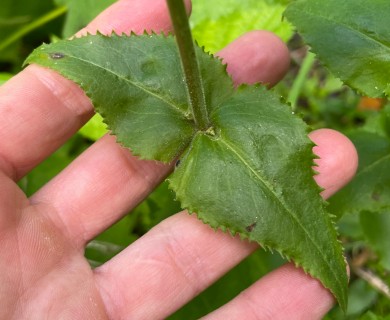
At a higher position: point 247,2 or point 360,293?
point 247,2

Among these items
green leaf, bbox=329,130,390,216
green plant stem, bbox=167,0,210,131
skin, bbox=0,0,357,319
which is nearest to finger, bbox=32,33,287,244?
skin, bbox=0,0,357,319

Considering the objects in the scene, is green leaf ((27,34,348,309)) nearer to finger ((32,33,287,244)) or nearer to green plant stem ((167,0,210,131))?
green plant stem ((167,0,210,131))

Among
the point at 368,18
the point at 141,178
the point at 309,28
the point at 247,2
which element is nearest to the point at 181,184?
the point at 141,178

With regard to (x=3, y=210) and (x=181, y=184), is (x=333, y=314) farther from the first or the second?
(x=3, y=210)

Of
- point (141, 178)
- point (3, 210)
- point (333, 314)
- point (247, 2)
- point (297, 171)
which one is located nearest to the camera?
point (297, 171)

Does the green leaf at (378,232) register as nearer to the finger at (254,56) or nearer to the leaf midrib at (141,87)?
the finger at (254,56)

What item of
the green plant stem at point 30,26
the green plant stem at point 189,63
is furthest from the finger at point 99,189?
the green plant stem at point 30,26
